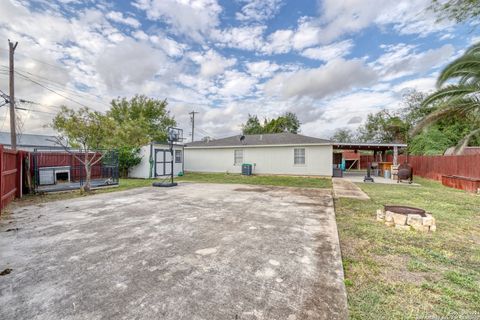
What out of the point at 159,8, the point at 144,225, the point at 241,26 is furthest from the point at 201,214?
the point at 241,26

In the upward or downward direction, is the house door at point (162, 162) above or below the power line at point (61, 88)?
below

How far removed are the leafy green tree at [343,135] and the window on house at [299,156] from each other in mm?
28435

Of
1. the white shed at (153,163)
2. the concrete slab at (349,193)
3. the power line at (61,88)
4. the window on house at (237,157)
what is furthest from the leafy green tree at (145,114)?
the concrete slab at (349,193)

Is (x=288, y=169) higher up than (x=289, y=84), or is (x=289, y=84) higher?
(x=289, y=84)

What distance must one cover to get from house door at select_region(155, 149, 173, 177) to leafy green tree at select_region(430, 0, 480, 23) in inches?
571

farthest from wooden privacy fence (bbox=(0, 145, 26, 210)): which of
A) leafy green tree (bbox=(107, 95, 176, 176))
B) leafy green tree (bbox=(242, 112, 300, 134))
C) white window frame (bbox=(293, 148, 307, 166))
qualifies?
leafy green tree (bbox=(242, 112, 300, 134))

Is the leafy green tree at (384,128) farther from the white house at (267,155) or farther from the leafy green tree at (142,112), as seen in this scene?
the leafy green tree at (142,112)

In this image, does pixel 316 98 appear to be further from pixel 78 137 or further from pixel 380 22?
pixel 78 137

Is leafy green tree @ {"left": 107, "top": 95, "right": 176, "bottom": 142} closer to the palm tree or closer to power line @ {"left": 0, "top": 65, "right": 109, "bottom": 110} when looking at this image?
power line @ {"left": 0, "top": 65, "right": 109, "bottom": 110}

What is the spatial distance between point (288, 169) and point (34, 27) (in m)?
15.6

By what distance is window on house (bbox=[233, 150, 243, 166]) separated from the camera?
56.5ft

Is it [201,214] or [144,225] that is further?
[201,214]

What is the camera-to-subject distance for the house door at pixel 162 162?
14.6 meters

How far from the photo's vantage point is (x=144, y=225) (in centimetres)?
452
